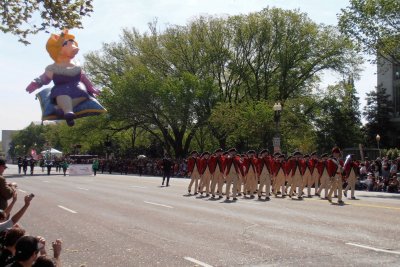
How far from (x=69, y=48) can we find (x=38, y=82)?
330 cm

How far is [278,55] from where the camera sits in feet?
161

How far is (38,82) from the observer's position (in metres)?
23.9

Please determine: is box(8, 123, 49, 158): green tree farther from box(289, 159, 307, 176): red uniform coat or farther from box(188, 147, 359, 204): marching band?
box(289, 159, 307, 176): red uniform coat

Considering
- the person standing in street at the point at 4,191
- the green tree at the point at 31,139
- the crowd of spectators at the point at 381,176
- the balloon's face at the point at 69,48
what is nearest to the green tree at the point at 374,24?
the crowd of spectators at the point at 381,176

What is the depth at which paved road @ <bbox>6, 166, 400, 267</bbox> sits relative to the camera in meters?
8.95

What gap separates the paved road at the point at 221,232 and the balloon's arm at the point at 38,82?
6.48m

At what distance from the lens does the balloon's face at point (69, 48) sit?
69.9ft

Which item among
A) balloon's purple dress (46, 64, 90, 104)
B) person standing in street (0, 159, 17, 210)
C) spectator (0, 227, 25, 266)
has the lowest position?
spectator (0, 227, 25, 266)

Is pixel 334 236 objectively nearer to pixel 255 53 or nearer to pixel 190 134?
pixel 255 53

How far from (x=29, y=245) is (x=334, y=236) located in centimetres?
758

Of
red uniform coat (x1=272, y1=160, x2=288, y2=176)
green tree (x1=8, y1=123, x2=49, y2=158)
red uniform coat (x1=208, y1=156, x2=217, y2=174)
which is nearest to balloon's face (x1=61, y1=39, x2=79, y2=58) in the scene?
red uniform coat (x1=208, y1=156, x2=217, y2=174)

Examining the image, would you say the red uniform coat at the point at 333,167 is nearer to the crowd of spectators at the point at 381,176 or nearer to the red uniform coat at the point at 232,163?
the red uniform coat at the point at 232,163

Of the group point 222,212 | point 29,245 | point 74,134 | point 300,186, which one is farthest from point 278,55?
point 29,245

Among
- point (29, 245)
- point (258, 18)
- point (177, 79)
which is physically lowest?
point (29, 245)
